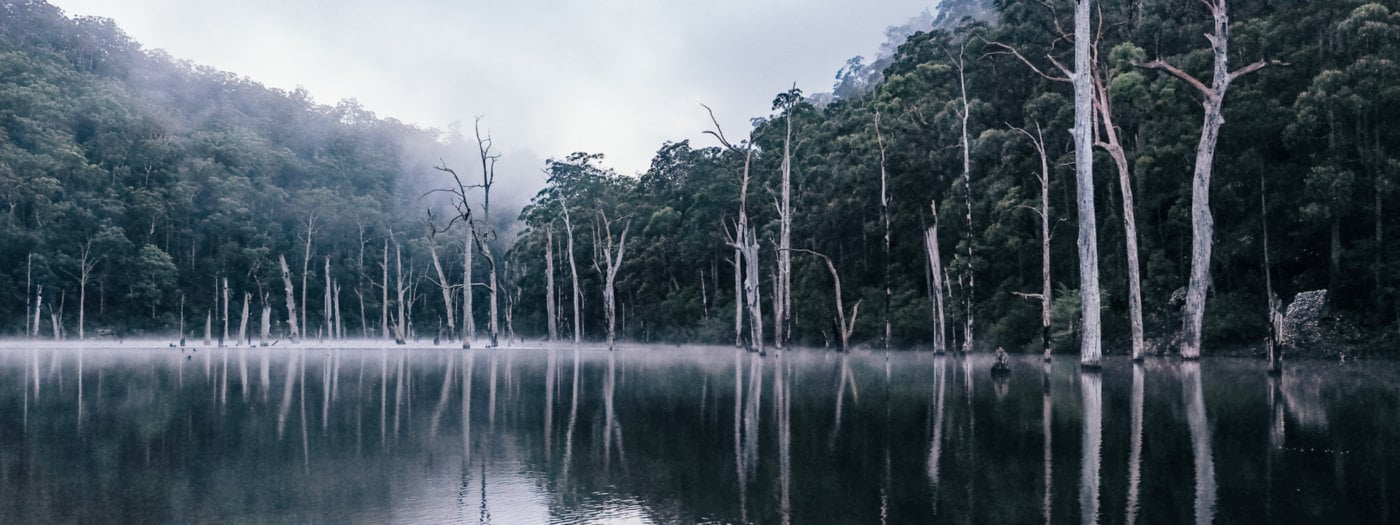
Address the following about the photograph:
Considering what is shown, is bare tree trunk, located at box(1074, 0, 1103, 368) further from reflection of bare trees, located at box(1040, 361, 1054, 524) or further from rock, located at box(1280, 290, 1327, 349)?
rock, located at box(1280, 290, 1327, 349)

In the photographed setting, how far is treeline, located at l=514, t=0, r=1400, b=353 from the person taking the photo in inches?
1291

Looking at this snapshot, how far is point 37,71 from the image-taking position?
98.4 metres

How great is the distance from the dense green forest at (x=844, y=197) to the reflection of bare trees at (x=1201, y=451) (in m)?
12.8

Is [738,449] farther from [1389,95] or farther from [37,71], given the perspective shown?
[37,71]

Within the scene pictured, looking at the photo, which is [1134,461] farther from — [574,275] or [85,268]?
[85,268]

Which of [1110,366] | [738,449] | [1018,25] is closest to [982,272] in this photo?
[1018,25]

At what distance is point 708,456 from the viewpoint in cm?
980

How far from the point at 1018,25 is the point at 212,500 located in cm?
4542

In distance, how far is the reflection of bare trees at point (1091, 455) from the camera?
6.90 metres

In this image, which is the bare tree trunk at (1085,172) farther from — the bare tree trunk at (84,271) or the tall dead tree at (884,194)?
the bare tree trunk at (84,271)

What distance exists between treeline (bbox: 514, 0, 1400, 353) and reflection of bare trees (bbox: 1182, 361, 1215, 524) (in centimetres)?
1252

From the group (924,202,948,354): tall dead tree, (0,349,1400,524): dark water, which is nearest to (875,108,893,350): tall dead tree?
(924,202,948,354): tall dead tree

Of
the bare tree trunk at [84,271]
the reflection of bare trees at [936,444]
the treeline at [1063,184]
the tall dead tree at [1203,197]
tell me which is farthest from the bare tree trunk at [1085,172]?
the bare tree trunk at [84,271]

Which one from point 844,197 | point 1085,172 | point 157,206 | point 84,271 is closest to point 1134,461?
point 1085,172
